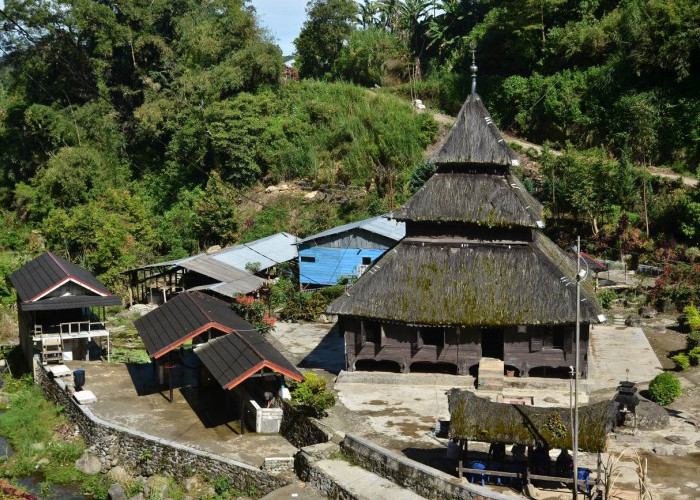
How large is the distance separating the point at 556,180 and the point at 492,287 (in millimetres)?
18228

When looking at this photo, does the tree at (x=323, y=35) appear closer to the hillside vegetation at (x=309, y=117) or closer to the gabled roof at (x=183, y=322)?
the hillside vegetation at (x=309, y=117)

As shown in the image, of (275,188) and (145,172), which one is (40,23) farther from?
(275,188)

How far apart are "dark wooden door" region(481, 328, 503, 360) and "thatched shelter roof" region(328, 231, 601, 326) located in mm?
1401

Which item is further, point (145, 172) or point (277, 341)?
point (145, 172)

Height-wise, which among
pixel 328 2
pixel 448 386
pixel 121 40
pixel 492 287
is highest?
pixel 328 2

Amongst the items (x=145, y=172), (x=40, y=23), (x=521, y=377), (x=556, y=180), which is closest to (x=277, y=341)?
(x=521, y=377)

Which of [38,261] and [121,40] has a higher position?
[121,40]

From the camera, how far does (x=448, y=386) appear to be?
24.8 m

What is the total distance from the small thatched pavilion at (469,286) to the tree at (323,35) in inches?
1363

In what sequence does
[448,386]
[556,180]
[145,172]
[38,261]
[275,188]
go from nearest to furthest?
[448,386] < [38,261] < [556,180] < [275,188] < [145,172]

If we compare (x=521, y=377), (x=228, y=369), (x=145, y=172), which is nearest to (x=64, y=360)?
(x=228, y=369)

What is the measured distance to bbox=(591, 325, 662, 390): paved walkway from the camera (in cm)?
2523

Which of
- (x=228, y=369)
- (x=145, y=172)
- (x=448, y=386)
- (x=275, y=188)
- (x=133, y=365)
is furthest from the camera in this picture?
(x=145, y=172)

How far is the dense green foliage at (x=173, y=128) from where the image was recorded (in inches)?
1927
